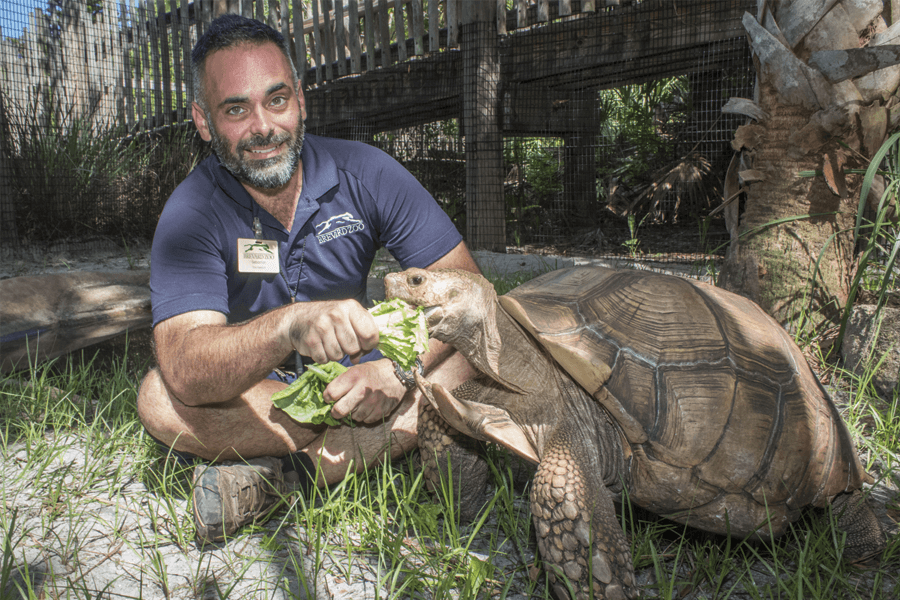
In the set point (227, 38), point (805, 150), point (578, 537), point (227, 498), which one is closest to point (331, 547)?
point (227, 498)

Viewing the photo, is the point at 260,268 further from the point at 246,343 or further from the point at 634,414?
the point at 634,414

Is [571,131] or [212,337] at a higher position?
[571,131]

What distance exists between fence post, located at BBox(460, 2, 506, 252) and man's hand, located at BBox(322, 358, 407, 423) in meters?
3.86

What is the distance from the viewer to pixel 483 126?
5.74 m

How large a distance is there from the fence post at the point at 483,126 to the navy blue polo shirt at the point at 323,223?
3407 millimetres

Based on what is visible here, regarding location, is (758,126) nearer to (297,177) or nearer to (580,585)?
(297,177)

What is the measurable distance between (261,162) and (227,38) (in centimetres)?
49

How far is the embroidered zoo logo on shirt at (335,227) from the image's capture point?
7.63 feet

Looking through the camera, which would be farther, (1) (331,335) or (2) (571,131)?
(2) (571,131)

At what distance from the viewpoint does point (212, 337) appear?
181 centimetres

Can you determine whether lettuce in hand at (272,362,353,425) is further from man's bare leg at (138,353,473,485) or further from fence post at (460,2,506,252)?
fence post at (460,2,506,252)

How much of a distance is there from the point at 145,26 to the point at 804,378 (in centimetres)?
811

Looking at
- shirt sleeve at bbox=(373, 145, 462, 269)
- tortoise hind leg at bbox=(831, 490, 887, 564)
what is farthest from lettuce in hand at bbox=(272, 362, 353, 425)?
tortoise hind leg at bbox=(831, 490, 887, 564)

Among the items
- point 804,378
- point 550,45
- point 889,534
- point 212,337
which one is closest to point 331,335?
point 212,337
